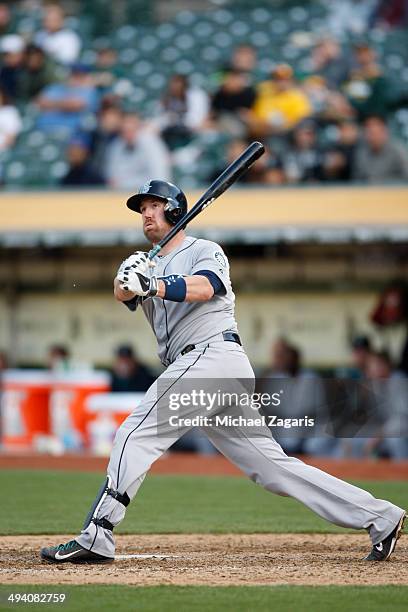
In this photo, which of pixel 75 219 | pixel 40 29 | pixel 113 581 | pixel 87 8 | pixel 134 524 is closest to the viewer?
pixel 113 581

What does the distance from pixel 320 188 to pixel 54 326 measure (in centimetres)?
352

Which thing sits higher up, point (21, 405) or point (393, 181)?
point (393, 181)

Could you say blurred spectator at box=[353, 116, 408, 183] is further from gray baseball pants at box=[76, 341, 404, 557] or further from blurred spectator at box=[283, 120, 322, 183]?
gray baseball pants at box=[76, 341, 404, 557]

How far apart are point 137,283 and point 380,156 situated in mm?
7135

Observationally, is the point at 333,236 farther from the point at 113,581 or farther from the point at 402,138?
the point at 113,581

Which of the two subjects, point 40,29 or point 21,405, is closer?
point 21,405

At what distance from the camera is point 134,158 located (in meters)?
12.0

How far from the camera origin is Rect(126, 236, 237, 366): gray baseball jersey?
4973 millimetres

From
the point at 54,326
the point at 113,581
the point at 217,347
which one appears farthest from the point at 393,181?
the point at 113,581

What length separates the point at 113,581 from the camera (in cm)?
448

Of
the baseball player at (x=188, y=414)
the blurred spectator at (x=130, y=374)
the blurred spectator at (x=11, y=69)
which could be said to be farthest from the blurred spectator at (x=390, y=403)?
the blurred spectator at (x=11, y=69)

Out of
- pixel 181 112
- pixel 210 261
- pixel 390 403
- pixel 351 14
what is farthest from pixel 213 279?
pixel 351 14

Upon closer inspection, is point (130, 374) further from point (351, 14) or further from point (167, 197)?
point (351, 14)

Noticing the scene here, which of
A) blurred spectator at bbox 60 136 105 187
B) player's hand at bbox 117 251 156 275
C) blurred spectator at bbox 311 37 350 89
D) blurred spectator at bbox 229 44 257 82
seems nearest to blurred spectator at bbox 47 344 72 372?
blurred spectator at bbox 60 136 105 187
